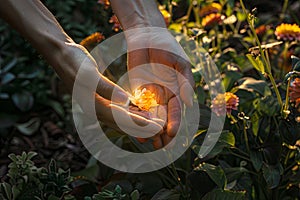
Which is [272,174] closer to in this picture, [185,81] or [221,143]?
[221,143]

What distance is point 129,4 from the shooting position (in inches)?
65.4

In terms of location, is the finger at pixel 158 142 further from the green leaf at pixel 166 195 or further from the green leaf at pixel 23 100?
the green leaf at pixel 23 100

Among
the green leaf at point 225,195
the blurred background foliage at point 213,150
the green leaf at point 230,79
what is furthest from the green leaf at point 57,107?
the green leaf at point 225,195

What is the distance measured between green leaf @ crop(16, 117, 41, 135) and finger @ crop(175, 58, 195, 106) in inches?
46.8

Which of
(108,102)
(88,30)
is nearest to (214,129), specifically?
(108,102)

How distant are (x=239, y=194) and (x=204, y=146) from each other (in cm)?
15

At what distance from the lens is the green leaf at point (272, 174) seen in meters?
1.43

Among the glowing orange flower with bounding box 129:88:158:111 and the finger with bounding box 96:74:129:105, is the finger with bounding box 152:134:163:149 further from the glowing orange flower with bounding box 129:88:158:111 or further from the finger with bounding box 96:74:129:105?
the finger with bounding box 96:74:129:105

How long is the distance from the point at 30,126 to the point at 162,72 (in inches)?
46.7

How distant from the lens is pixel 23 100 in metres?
2.60

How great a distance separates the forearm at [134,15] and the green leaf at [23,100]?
105cm

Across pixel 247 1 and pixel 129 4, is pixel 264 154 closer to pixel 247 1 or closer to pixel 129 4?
pixel 129 4

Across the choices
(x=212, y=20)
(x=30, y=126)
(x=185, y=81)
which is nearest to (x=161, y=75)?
(x=185, y=81)

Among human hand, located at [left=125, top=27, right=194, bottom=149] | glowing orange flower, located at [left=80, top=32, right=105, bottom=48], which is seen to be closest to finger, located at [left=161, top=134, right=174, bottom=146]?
human hand, located at [left=125, top=27, right=194, bottom=149]
